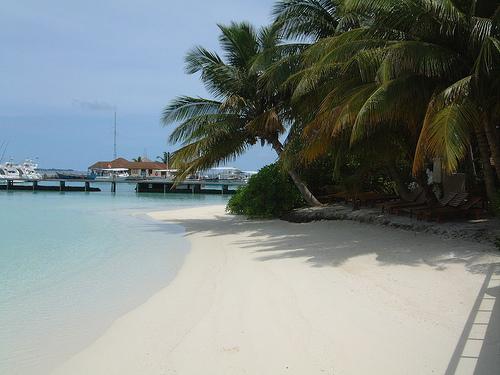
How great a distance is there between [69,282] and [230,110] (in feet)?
30.7

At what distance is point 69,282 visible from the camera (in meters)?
7.74

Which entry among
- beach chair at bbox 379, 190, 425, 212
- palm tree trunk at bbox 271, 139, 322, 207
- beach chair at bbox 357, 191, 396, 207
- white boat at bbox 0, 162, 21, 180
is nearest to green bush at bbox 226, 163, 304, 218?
palm tree trunk at bbox 271, 139, 322, 207

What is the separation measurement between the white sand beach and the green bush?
727 centimetres

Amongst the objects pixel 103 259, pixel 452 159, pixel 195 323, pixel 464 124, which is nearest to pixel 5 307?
pixel 195 323

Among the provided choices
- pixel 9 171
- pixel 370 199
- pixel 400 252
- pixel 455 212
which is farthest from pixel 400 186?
pixel 9 171

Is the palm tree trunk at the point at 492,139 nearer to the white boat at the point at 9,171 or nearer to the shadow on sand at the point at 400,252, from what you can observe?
the shadow on sand at the point at 400,252

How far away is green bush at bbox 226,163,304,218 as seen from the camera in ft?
53.4

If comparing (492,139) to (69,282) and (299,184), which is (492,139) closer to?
(299,184)

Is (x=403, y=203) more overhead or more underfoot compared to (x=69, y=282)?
more overhead

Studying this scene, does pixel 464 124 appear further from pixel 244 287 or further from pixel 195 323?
pixel 195 323

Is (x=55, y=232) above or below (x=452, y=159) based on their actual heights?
below

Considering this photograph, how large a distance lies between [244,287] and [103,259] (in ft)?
14.6

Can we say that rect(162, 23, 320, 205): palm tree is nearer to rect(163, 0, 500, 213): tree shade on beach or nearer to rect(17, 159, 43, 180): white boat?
rect(163, 0, 500, 213): tree shade on beach

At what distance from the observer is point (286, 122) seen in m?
15.6
